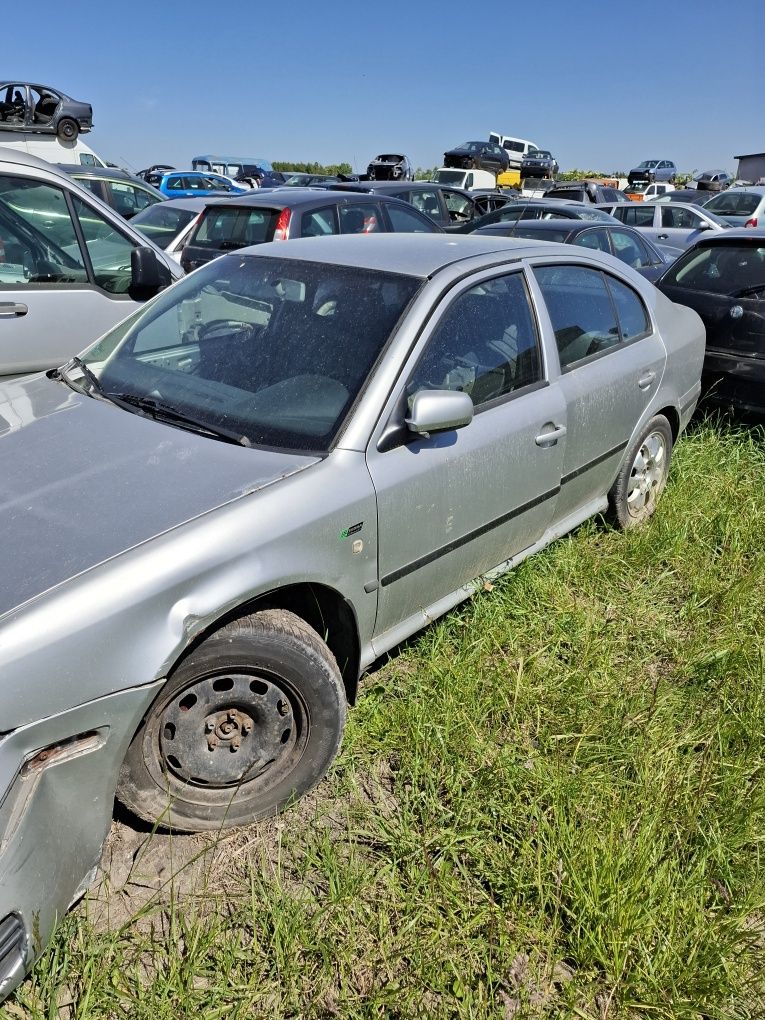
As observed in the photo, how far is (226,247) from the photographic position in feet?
26.2

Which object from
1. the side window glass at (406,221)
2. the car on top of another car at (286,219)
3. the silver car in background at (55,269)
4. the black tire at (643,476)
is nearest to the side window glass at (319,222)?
the car on top of another car at (286,219)

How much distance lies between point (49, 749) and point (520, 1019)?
128 cm

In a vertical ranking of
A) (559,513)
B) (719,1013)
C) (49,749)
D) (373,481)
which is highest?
(373,481)

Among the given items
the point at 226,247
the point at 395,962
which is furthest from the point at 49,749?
the point at 226,247

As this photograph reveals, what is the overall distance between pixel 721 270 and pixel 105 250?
4.18m

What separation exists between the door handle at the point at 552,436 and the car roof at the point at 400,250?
73cm

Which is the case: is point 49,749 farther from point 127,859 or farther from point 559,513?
point 559,513

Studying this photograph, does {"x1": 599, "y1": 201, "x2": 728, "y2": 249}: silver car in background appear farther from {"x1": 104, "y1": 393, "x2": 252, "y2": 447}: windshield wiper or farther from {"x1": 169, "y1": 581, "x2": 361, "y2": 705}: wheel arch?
{"x1": 169, "y1": 581, "x2": 361, "y2": 705}: wheel arch

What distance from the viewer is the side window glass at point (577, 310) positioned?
340cm

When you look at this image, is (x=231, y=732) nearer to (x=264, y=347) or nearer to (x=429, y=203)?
(x=264, y=347)

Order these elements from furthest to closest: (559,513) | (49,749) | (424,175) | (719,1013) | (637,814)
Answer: (424,175) → (559,513) → (637,814) → (719,1013) → (49,749)

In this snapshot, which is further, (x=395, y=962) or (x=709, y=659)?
(x=709, y=659)

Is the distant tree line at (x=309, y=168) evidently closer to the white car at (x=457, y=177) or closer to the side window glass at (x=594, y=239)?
the white car at (x=457, y=177)

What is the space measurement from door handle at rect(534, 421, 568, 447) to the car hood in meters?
1.10
